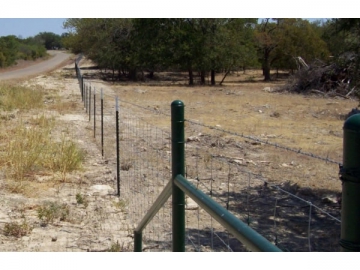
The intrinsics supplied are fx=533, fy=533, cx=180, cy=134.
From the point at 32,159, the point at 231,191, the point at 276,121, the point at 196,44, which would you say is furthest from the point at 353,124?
the point at 196,44

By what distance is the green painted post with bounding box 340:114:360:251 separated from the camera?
134 cm

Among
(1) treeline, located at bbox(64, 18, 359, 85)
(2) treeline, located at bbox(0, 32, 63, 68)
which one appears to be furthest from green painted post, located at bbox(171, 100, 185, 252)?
(2) treeline, located at bbox(0, 32, 63, 68)

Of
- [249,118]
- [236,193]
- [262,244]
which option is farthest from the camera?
[249,118]

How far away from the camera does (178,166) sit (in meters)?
3.12

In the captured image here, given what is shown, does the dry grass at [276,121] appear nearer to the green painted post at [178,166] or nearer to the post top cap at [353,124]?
the green painted post at [178,166]

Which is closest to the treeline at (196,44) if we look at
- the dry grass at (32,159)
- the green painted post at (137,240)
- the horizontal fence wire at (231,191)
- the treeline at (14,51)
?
the treeline at (14,51)

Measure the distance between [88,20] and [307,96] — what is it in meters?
23.4

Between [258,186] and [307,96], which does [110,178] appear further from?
[307,96]

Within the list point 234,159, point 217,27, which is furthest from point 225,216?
point 217,27

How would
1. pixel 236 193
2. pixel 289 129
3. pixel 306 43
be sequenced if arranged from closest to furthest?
1. pixel 236 193
2. pixel 289 129
3. pixel 306 43

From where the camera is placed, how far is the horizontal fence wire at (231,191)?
654 cm

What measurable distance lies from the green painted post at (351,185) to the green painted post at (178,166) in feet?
5.66

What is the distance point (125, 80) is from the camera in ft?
142

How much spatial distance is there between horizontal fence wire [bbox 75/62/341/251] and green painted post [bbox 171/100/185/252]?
637mm
